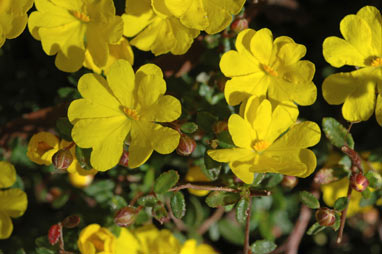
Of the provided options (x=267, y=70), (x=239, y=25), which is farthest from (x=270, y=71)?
(x=239, y=25)

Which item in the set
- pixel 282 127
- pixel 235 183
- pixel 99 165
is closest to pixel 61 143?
pixel 99 165

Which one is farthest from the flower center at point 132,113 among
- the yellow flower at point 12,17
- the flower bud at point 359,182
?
the flower bud at point 359,182

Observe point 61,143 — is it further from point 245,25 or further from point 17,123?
point 245,25

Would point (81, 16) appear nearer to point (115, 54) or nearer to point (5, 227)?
point (115, 54)

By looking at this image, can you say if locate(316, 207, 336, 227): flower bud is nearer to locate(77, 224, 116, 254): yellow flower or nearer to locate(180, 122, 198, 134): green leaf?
locate(180, 122, 198, 134): green leaf

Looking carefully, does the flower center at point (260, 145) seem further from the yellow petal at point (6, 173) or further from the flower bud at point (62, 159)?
the yellow petal at point (6, 173)
